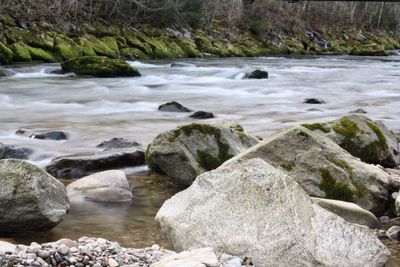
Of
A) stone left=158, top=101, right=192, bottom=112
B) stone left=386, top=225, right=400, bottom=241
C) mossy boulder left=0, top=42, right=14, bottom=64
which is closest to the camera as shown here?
stone left=386, top=225, right=400, bottom=241

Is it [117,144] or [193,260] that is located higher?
[193,260]

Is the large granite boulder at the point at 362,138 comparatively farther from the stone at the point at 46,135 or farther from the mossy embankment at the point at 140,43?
the mossy embankment at the point at 140,43

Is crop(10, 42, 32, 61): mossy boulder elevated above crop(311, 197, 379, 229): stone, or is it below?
below

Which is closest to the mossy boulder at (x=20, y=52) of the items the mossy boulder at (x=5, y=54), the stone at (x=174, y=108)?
the mossy boulder at (x=5, y=54)

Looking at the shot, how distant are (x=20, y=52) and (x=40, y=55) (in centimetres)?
73

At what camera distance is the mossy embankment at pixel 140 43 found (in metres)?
22.0

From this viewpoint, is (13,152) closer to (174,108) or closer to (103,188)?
(103,188)

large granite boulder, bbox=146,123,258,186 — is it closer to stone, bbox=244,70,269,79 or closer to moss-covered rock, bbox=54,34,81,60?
stone, bbox=244,70,269,79

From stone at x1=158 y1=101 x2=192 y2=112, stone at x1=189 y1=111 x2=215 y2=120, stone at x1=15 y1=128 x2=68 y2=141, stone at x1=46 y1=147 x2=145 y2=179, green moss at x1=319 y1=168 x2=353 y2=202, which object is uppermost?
green moss at x1=319 y1=168 x2=353 y2=202

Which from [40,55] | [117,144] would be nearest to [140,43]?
[40,55]

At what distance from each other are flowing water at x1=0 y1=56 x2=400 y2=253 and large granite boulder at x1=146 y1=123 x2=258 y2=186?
0.64 feet

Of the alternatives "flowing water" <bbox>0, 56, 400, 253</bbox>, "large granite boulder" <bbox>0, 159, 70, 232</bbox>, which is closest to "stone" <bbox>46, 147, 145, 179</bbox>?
"flowing water" <bbox>0, 56, 400, 253</bbox>

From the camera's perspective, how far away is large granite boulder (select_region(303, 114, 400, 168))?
662 centimetres

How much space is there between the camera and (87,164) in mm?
6398
